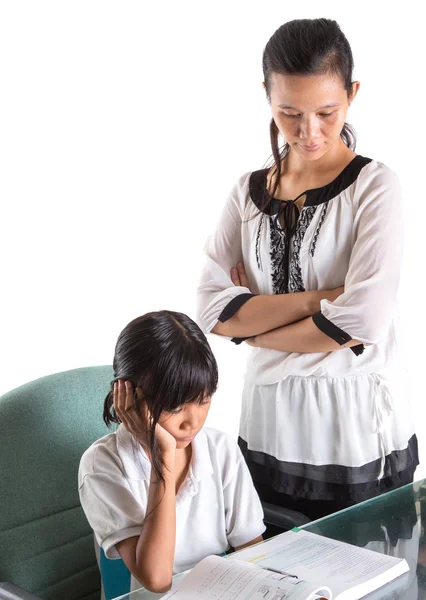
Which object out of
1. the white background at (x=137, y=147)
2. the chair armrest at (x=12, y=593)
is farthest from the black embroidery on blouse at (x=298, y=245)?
the white background at (x=137, y=147)

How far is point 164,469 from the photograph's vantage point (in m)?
1.34

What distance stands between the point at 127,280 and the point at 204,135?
0.64 m

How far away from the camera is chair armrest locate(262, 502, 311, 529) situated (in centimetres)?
158

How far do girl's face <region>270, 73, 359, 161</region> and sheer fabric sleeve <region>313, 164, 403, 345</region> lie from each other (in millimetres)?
Result: 118

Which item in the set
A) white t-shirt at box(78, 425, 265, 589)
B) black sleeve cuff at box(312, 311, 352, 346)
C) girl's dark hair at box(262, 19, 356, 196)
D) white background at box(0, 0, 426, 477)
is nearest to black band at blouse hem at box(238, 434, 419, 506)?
white t-shirt at box(78, 425, 265, 589)

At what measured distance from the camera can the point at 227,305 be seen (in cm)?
170

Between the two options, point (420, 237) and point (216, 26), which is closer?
point (216, 26)

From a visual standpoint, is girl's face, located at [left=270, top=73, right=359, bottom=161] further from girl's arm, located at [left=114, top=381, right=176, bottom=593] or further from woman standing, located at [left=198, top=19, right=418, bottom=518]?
girl's arm, located at [left=114, top=381, right=176, bottom=593]

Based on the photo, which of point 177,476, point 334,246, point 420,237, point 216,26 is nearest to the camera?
point 177,476

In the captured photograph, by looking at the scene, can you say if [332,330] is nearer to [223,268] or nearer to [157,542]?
[223,268]

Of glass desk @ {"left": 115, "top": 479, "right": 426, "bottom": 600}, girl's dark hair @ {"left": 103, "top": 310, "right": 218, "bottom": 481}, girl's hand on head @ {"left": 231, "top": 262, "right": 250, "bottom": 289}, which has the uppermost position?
girl's hand on head @ {"left": 231, "top": 262, "right": 250, "bottom": 289}

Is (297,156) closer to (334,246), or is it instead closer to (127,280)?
(334,246)

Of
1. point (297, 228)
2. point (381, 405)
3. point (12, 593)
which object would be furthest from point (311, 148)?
point (12, 593)

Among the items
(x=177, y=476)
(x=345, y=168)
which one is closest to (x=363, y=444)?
(x=177, y=476)
